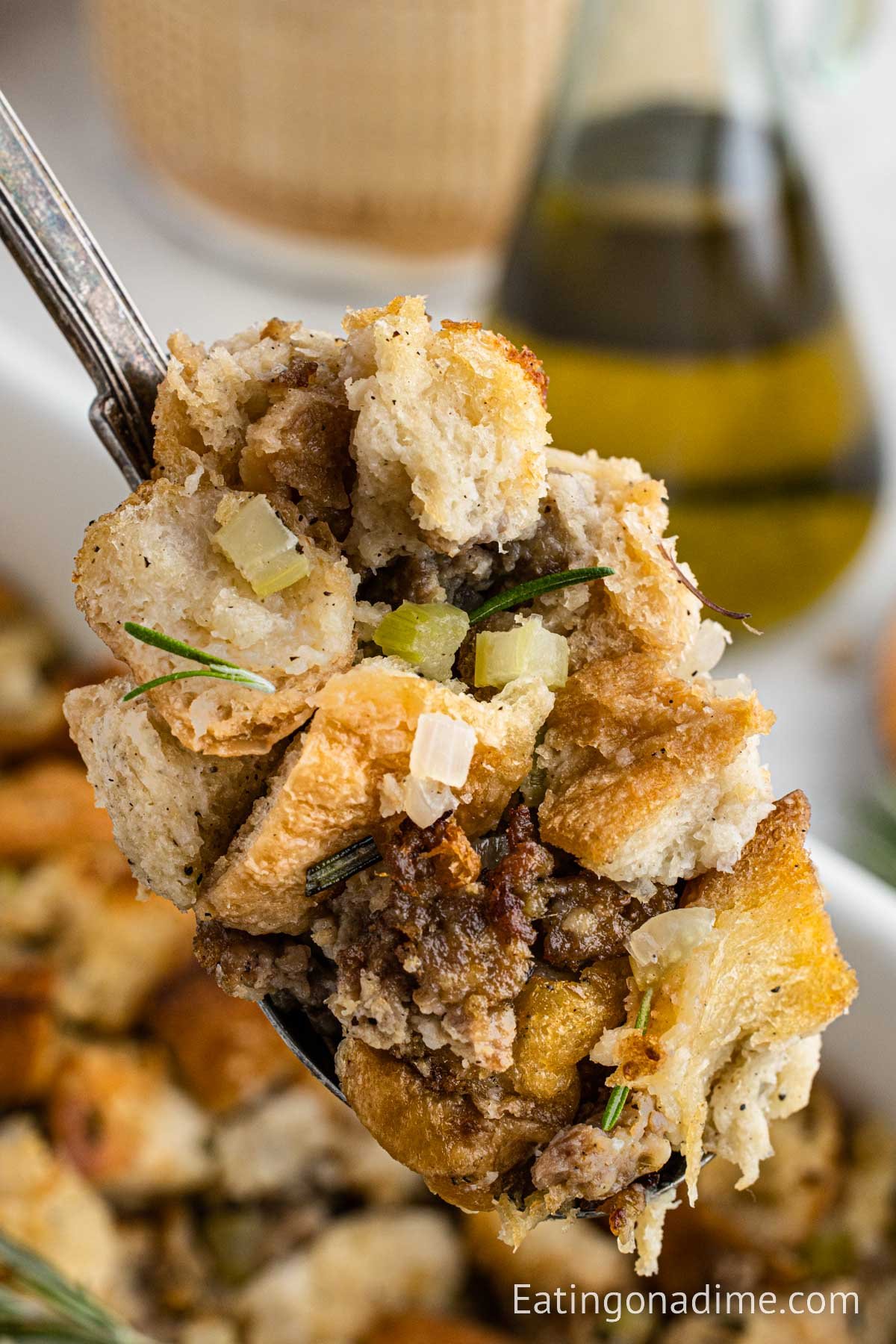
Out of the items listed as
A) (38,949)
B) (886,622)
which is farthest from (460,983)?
(886,622)

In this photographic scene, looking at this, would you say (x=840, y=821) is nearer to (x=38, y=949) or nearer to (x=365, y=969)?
(x=38, y=949)

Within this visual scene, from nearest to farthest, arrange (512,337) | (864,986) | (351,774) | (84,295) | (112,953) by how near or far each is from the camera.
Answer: (351,774) < (84,295) < (864,986) < (112,953) < (512,337)

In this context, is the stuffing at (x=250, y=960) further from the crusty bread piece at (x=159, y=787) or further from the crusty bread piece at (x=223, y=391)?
the crusty bread piece at (x=223, y=391)

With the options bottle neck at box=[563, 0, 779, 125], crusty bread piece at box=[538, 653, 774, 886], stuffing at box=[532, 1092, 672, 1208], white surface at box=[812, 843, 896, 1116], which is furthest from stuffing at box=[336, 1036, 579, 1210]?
bottle neck at box=[563, 0, 779, 125]

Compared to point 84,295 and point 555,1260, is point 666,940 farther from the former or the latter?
point 555,1260

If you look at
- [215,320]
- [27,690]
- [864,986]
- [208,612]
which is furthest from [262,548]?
[215,320]

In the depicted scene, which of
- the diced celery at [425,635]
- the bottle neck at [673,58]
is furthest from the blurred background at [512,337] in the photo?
the diced celery at [425,635]

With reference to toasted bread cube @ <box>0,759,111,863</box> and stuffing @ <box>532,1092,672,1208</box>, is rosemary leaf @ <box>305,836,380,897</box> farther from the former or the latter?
toasted bread cube @ <box>0,759,111,863</box>
